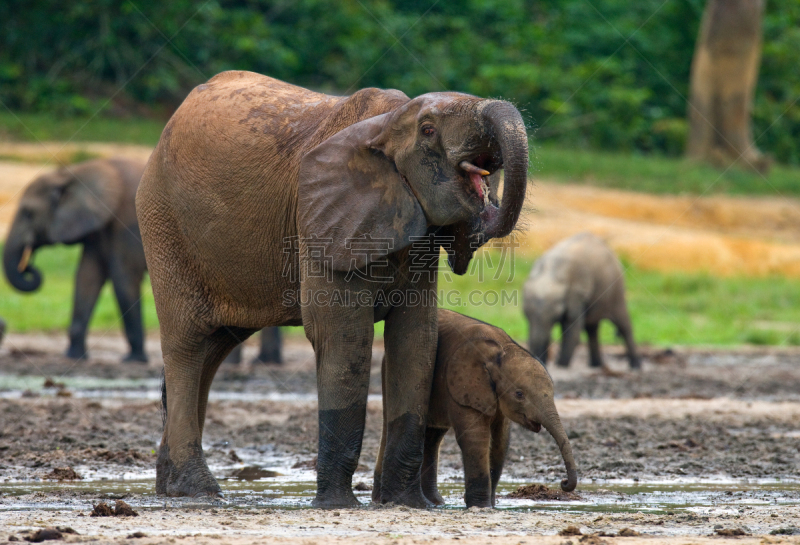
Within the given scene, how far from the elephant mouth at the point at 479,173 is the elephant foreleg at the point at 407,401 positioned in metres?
0.79

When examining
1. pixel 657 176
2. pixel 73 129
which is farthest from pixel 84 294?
pixel 657 176

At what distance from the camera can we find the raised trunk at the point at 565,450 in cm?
613

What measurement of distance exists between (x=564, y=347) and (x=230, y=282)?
8399 millimetres

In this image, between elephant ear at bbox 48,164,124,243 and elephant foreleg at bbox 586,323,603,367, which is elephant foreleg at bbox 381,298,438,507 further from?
elephant ear at bbox 48,164,124,243

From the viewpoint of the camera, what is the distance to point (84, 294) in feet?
49.5

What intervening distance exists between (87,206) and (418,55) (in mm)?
18010

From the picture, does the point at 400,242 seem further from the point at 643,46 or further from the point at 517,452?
the point at 643,46

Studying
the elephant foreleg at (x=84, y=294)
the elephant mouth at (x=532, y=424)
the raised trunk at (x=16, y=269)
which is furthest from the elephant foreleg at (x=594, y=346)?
the elephant mouth at (x=532, y=424)

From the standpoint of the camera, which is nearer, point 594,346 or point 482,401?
point 482,401

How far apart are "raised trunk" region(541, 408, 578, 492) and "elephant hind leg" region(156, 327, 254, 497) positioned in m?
1.98

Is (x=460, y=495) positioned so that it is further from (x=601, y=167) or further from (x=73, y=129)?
(x=73, y=129)

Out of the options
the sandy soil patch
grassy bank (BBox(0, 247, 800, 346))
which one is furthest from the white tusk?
the sandy soil patch

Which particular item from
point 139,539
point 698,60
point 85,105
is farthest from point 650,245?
point 139,539

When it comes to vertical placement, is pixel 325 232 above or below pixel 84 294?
above
